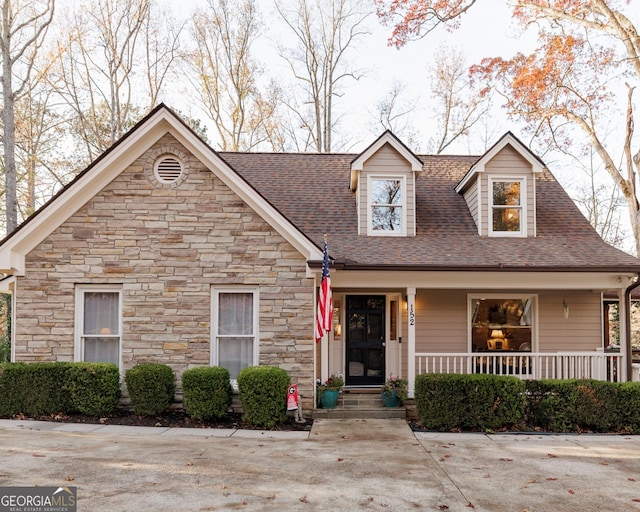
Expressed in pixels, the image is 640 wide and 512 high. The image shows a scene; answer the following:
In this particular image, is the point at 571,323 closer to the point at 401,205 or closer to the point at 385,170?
the point at 401,205

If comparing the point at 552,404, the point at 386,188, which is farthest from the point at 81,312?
the point at 552,404

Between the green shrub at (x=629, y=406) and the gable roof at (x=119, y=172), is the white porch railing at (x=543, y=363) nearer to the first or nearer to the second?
the green shrub at (x=629, y=406)

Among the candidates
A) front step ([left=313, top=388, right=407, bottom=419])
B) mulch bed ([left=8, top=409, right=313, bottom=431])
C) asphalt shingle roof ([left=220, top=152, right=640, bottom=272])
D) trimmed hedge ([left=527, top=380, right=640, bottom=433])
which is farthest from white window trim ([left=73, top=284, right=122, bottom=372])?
trimmed hedge ([left=527, top=380, right=640, bottom=433])

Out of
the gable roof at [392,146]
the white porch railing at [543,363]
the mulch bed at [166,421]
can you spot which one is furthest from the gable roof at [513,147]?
the mulch bed at [166,421]

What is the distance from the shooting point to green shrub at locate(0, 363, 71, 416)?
30.7 ft

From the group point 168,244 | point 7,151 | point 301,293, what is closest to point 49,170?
point 7,151

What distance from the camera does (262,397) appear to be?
916cm

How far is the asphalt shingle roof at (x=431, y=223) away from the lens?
10.9m

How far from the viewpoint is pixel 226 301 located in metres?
10.3

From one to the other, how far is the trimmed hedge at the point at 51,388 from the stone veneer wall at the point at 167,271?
55 centimetres

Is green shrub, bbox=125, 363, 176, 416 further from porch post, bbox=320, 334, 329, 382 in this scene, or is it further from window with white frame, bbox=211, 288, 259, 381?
porch post, bbox=320, 334, 329, 382

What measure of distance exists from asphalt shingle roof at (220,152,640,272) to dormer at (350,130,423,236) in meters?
0.35

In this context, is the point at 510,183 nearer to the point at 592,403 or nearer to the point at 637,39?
the point at 592,403
